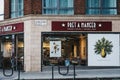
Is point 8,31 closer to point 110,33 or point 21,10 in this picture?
point 21,10

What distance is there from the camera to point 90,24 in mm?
35281

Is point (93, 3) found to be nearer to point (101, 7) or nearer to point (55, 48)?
point (101, 7)

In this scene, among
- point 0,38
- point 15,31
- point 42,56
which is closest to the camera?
point 42,56

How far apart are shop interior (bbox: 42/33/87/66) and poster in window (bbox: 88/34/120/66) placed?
0.55m

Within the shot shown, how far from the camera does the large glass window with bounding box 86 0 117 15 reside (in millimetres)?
35781

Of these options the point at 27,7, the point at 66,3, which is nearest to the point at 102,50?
the point at 66,3

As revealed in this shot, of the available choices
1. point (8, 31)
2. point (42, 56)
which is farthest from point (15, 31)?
point (42, 56)

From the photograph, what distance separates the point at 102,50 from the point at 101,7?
3.39 meters

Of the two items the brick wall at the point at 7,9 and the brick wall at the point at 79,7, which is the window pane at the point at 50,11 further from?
the brick wall at the point at 7,9

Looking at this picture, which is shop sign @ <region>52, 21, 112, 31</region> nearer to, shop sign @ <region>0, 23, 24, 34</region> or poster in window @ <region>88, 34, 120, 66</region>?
poster in window @ <region>88, 34, 120, 66</region>

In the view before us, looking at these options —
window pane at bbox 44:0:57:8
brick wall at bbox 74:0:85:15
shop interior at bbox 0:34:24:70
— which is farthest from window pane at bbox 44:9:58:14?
shop interior at bbox 0:34:24:70

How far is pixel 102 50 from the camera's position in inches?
1406

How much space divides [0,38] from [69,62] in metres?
8.46

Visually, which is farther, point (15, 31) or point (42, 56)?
point (15, 31)
